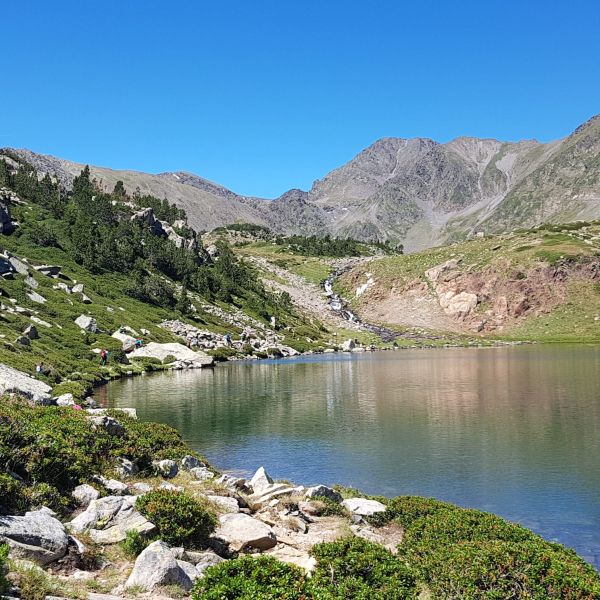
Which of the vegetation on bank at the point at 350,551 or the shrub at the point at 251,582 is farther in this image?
the vegetation on bank at the point at 350,551

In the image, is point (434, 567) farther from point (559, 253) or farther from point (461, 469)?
point (559, 253)

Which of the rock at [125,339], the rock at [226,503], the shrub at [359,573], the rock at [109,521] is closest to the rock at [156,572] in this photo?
the rock at [109,521]

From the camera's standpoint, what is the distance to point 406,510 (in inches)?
860

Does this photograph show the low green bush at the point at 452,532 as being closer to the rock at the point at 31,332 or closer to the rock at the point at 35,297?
the rock at the point at 31,332

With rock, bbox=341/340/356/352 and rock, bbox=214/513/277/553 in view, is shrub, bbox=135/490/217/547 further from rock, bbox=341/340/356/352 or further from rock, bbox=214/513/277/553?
rock, bbox=341/340/356/352

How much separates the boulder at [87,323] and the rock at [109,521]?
A: 7278 centimetres

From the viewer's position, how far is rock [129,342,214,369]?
289ft

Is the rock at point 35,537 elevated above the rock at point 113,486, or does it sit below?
above

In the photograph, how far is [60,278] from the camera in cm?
10119

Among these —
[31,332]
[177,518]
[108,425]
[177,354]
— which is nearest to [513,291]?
[177,354]

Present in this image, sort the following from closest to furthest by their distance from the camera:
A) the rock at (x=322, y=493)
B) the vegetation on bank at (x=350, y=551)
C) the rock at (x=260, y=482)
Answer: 1. the vegetation on bank at (x=350, y=551)
2. the rock at (x=322, y=493)
3. the rock at (x=260, y=482)

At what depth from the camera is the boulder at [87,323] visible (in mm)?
83750

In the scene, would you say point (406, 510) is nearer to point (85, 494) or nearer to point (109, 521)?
point (109, 521)

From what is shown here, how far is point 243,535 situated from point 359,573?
516cm
